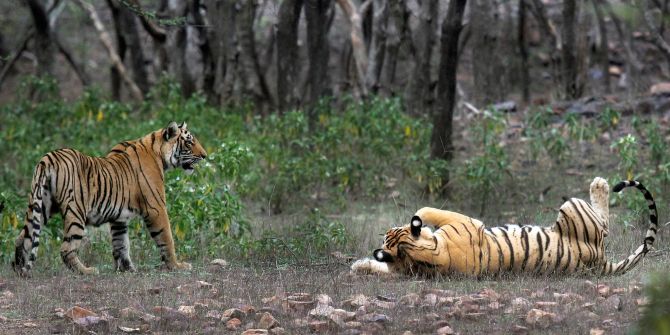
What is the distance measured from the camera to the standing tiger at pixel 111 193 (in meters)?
8.11

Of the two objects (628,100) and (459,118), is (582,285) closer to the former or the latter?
(628,100)

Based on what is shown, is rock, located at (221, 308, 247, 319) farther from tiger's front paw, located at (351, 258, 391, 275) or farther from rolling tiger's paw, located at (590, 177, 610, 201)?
rolling tiger's paw, located at (590, 177, 610, 201)

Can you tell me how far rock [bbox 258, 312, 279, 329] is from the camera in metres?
5.93

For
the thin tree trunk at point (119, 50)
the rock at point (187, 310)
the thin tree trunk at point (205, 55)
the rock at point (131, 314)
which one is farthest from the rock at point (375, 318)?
the thin tree trunk at point (119, 50)

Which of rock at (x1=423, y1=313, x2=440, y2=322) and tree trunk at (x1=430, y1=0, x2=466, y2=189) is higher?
tree trunk at (x1=430, y1=0, x2=466, y2=189)

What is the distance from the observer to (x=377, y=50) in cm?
1961

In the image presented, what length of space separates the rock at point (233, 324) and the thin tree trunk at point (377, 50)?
1325 cm

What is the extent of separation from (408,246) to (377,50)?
489 inches

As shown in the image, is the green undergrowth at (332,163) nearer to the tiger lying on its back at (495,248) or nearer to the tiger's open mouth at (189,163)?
the tiger's open mouth at (189,163)

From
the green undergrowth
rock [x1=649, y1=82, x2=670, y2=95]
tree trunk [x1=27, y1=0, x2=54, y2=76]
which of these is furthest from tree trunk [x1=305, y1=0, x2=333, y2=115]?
tree trunk [x1=27, y1=0, x2=54, y2=76]

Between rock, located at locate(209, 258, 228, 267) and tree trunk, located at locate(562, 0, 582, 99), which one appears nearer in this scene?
rock, located at locate(209, 258, 228, 267)

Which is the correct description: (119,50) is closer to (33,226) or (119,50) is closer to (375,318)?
(33,226)

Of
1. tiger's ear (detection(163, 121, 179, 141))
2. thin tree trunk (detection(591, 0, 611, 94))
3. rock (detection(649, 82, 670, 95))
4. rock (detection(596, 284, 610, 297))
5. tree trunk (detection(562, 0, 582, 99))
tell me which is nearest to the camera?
rock (detection(596, 284, 610, 297))

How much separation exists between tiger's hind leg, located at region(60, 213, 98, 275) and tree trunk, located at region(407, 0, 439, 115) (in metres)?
9.15
